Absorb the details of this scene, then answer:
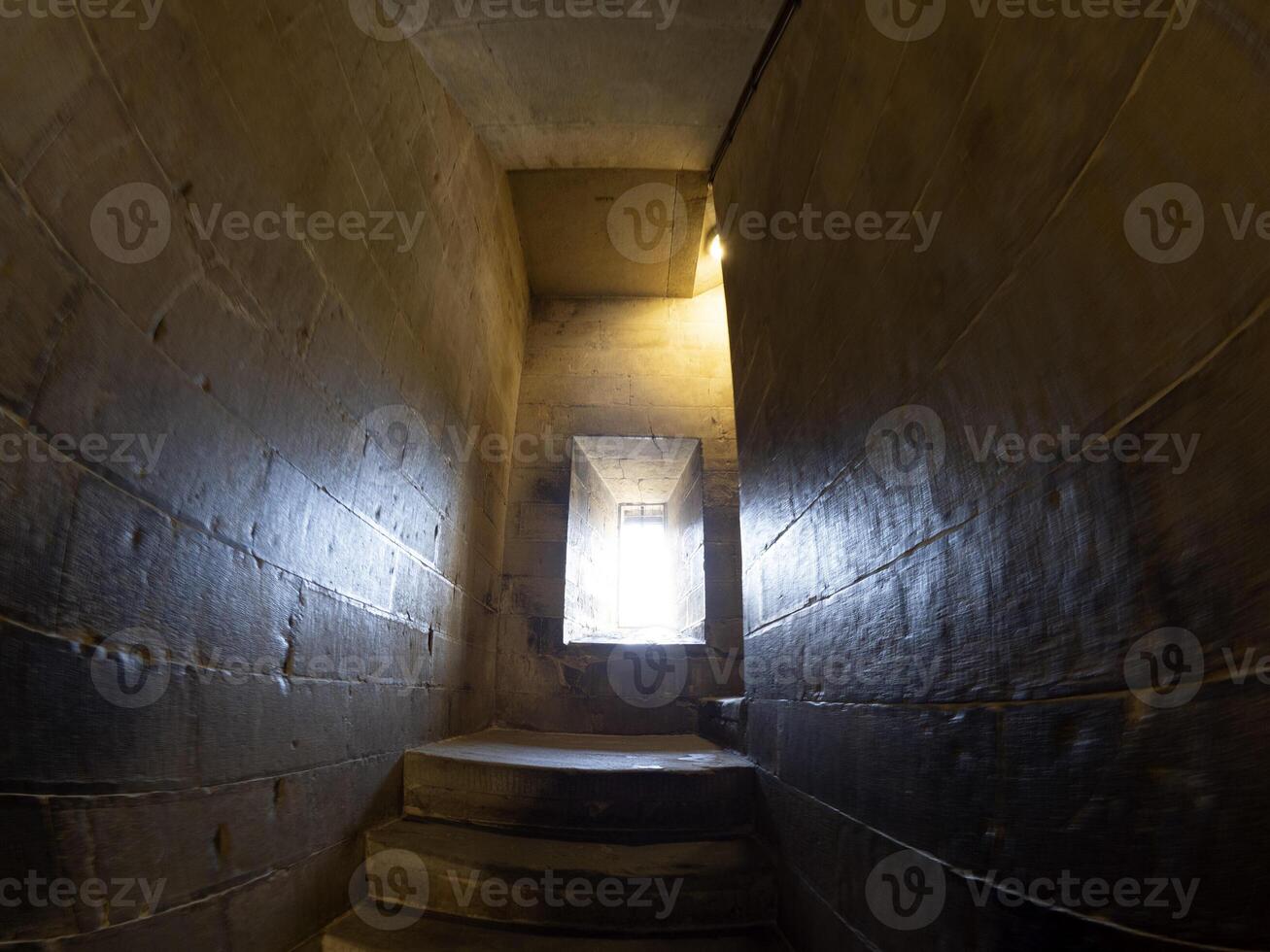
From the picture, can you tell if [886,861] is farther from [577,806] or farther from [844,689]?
[577,806]

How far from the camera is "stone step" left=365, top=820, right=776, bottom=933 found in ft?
6.64

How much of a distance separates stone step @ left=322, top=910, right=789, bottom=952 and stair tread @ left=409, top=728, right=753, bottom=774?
58 cm

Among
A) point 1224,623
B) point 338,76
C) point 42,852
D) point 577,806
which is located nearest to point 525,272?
point 338,76

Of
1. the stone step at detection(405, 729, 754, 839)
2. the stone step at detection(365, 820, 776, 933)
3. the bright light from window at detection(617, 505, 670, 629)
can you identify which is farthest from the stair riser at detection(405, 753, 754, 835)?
the bright light from window at detection(617, 505, 670, 629)

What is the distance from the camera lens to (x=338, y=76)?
196cm

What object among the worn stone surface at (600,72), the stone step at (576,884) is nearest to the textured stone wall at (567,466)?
the worn stone surface at (600,72)

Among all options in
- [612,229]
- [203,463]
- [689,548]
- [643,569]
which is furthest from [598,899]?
[612,229]

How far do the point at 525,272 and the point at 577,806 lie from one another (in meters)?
4.08

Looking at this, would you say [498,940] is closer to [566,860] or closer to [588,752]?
[566,860]

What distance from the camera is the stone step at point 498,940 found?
6.12 feet

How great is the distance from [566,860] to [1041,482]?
6.47 feet

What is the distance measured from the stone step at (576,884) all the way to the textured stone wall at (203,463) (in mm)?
233

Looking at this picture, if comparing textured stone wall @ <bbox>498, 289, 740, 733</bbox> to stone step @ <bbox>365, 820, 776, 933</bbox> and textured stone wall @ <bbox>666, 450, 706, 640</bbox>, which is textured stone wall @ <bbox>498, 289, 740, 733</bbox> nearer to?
textured stone wall @ <bbox>666, 450, 706, 640</bbox>

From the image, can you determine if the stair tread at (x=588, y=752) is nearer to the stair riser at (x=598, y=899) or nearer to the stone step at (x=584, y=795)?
the stone step at (x=584, y=795)
